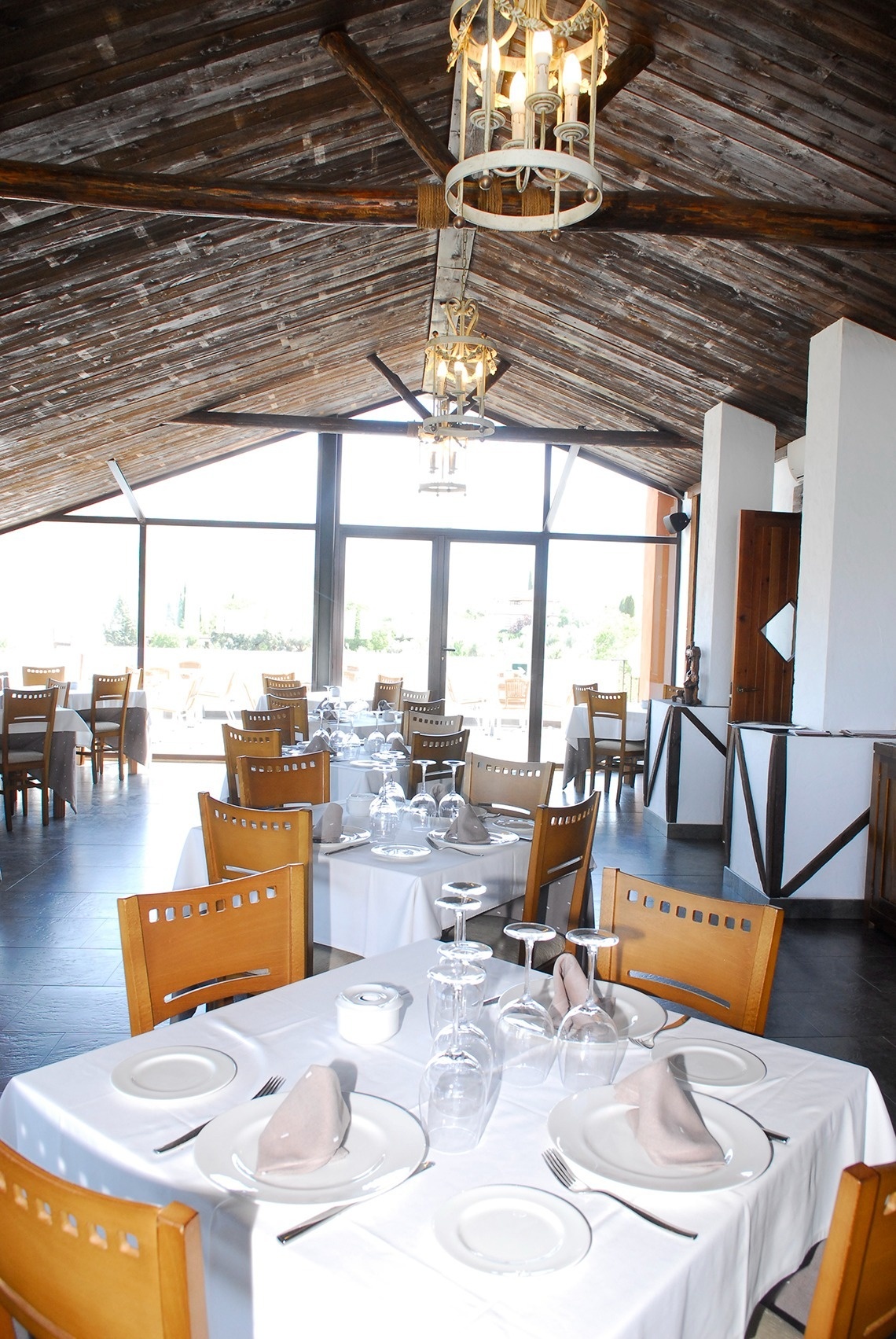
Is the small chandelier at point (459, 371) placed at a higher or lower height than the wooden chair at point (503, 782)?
higher

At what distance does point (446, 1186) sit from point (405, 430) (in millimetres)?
9123

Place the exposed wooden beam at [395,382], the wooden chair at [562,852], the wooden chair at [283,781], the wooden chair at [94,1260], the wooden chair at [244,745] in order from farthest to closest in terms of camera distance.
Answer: the exposed wooden beam at [395,382]
the wooden chair at [244,745]
the wooden chair at [283,781]
the wooden chair at [562,852]
the wooden chair at [94,1260]

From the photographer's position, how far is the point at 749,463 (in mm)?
7699

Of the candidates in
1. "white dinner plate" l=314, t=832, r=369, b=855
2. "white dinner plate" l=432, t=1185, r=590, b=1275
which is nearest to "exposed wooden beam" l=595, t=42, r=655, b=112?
"white dinner plate" l=314, t=832, r=369, b=855

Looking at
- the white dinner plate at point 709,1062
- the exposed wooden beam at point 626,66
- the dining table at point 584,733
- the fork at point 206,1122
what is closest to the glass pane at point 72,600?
the dining table at point 584,733

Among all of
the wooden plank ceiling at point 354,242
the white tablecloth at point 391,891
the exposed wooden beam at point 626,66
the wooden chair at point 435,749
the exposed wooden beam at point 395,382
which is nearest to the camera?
the white tablecloth at point 391,891

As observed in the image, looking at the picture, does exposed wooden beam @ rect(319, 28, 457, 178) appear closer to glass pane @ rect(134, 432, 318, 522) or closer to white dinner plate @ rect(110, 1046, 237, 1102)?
white dinner plate @ rect(110, 1046, 237, 1102)

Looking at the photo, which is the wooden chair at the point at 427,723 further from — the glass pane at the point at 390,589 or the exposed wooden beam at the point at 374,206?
the glass pane at the point at 390,589

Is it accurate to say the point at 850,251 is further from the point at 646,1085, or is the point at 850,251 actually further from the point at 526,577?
the point at 526,577

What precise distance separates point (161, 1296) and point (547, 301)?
25.4 feet

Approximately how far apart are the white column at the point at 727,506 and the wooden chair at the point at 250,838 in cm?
553

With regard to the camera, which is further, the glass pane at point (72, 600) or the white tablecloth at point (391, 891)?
the glass pane at point (72, 600)

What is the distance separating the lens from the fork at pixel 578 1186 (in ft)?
3.66

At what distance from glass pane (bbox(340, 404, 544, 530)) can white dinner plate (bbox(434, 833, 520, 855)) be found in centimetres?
802
